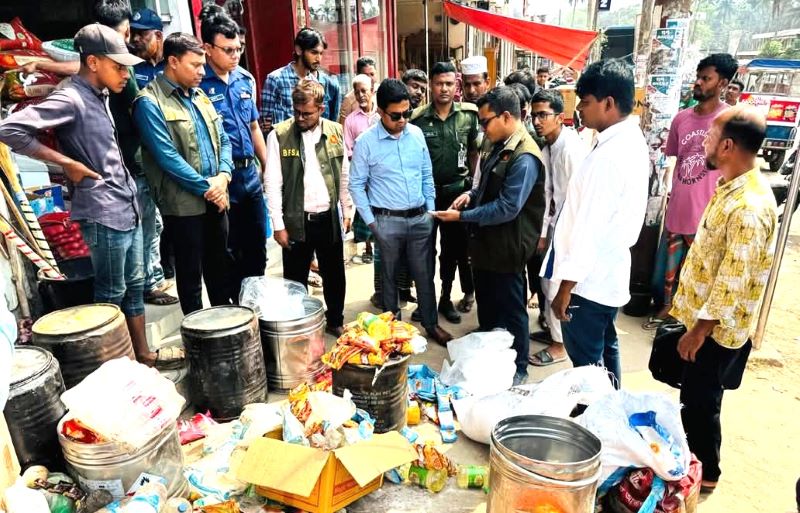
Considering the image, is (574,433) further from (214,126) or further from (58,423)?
(214,126)

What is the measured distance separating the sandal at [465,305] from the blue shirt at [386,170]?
Answer: 1372 mm

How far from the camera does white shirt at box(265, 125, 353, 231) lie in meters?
3.67

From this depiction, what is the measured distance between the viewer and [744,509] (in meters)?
2.65

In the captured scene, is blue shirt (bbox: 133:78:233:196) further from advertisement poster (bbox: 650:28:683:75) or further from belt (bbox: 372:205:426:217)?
advertisement poster (bbox: 650:28:683:75)

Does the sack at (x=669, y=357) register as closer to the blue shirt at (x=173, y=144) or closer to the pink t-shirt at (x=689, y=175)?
the pink t-shirt at (x=689, y=175)

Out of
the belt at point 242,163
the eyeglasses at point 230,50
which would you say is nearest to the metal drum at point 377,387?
the belt at point 242,163

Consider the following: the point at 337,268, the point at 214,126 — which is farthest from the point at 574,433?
the point at 214,126

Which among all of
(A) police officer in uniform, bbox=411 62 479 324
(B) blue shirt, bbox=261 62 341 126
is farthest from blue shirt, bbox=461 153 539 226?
(B) blue shirt, bbox=261 62 341 126

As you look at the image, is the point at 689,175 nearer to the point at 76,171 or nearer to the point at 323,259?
the point at 323,259

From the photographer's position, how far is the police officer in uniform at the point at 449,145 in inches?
166

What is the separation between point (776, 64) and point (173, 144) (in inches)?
626

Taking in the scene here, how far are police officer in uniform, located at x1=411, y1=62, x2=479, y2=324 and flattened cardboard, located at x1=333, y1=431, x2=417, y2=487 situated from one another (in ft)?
7.19

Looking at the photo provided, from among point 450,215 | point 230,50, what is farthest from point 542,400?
point 230,50

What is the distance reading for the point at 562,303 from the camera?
8.82 ft
